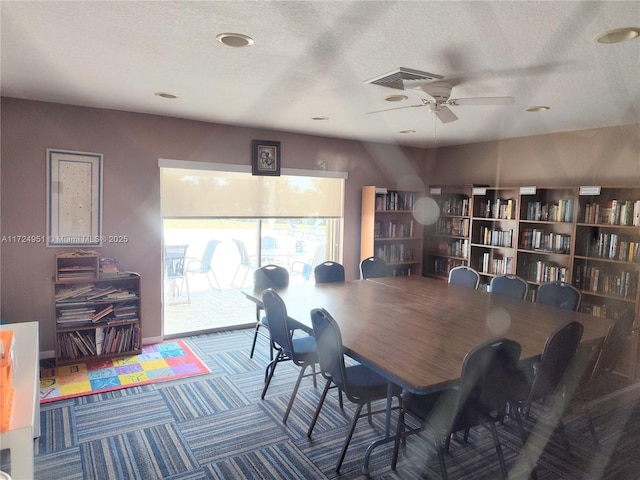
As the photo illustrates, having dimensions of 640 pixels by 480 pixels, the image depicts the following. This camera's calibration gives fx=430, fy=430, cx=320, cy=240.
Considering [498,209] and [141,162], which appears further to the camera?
[498,209]

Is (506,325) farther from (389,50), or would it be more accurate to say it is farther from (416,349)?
(389,50)

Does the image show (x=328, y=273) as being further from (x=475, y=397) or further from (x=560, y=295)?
(x=475, y=397)

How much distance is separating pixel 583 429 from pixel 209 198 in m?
4.25

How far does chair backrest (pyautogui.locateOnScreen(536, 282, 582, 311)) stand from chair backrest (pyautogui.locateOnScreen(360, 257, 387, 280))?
1.86 m

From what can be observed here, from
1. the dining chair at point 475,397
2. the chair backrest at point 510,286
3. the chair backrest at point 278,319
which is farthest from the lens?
the chair backrest at point 510,286

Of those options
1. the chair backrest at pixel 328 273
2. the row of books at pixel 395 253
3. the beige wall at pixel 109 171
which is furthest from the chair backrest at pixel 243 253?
the row of books at pixel 395 253

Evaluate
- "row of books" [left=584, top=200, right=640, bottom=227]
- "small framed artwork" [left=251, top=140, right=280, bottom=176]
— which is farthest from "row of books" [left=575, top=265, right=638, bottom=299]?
"small framed artwork" [left=251, top=140, right=280, bottom=176]

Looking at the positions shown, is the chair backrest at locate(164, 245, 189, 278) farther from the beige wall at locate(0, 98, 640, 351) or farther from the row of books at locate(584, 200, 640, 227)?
the row of books at locate(584, 200, 640, 227)

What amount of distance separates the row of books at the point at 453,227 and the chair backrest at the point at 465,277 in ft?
4.11

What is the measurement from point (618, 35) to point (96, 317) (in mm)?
4577

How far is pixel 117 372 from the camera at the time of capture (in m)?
4.01

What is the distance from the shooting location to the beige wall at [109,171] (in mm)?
3982

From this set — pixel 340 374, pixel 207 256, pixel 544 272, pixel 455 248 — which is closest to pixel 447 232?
pixel 455 248

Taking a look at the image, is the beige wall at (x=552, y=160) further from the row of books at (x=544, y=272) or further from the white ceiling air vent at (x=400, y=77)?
the white ceiling air vent at (x=400, y=77)
